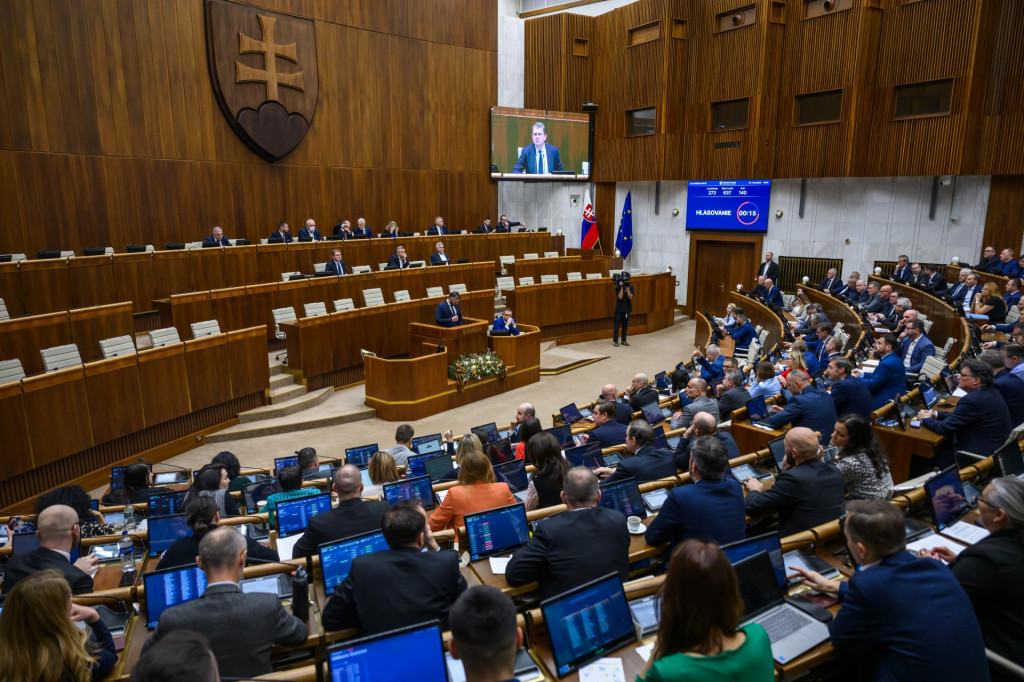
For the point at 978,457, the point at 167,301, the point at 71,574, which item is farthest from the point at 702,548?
the point at 167,301

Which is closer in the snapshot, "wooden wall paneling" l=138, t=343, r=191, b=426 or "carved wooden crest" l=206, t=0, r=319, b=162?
"wooden wall paneling" l=138, t=343, r=191, b=426

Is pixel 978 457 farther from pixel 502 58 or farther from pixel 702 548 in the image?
pixel 502 58

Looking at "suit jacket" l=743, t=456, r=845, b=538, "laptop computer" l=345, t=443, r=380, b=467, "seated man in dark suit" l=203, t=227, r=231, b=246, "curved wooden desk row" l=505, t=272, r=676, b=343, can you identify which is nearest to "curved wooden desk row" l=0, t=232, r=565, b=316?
"seated man in dark suit" l=203, t=227, r=231, b=246

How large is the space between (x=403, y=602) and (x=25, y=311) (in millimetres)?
8144

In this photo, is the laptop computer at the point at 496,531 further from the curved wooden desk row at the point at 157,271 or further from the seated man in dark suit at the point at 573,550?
the curved wooden desk row at the point at 157,271

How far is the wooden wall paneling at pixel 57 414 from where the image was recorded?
6352 mm

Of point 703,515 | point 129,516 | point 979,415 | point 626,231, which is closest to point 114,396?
point 129,516

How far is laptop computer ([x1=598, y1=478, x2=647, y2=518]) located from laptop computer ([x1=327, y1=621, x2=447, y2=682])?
1603 millimetres

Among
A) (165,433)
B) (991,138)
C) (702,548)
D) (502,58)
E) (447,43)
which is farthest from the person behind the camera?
(502,58)

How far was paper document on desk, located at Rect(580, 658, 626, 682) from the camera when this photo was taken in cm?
227

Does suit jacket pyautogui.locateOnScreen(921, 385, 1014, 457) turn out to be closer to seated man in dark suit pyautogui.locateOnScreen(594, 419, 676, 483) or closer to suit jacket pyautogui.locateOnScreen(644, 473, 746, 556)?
seated man in dark suit pyautogui.locateOnScreen(594, 419, 676, 483)

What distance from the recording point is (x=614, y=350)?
12.9 meters

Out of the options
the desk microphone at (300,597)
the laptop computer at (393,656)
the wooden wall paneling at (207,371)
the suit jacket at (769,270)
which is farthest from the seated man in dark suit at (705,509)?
the suit jacket at (769,270)

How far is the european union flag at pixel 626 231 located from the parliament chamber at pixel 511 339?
10cm
